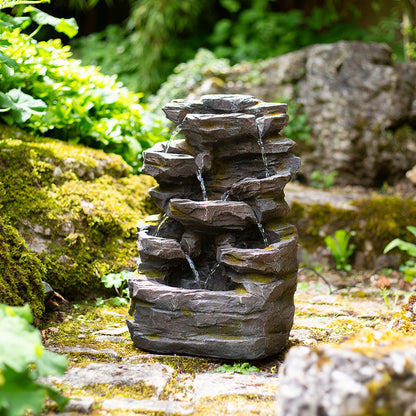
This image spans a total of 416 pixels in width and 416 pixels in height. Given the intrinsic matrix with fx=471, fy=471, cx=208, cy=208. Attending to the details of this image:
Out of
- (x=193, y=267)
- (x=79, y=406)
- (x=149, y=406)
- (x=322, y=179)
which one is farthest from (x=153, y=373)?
(x=322, y=179)

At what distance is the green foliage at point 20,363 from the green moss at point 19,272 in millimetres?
1371

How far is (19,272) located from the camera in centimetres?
352

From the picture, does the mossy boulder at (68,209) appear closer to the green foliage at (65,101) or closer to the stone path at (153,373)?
the green foliage at (65,101)

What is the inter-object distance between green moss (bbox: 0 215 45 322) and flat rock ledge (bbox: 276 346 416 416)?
224 cm

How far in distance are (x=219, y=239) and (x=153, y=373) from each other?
1029 mm

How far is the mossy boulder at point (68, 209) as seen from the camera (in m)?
4.09

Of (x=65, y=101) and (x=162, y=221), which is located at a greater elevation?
(x=65, y=101)

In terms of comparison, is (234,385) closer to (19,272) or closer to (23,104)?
(19,272)

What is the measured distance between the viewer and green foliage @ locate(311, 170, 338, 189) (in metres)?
7.59

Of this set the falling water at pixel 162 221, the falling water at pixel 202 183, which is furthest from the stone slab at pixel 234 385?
the falling water at pixel 202 183

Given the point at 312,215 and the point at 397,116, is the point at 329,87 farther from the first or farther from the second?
the point at 312,215

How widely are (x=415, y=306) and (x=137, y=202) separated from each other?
2.89 meters

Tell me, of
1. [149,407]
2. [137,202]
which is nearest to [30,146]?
[137,202]

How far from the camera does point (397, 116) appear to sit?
7418 mm
